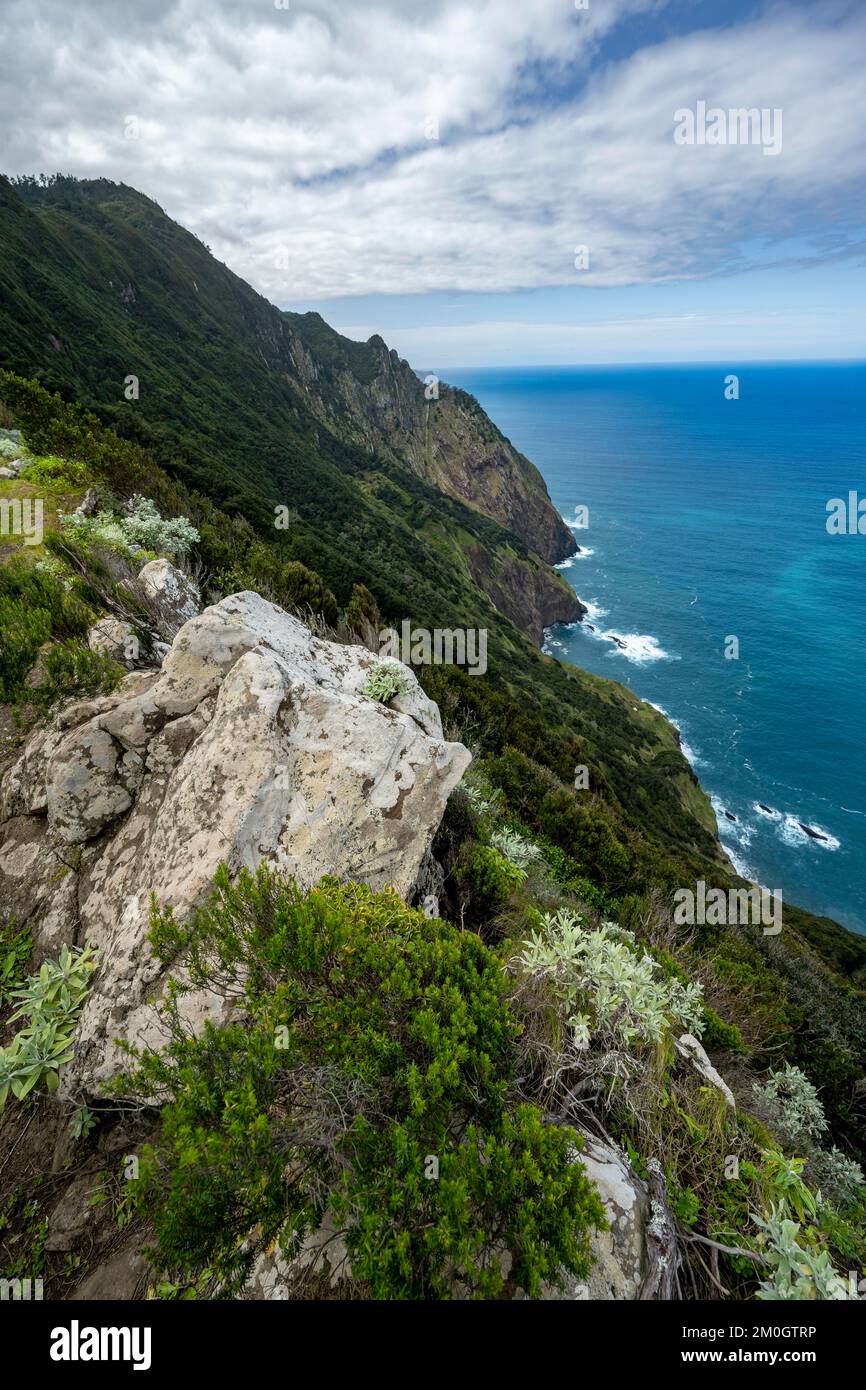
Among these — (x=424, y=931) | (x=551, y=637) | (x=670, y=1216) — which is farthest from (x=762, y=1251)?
(x=551, y=637)

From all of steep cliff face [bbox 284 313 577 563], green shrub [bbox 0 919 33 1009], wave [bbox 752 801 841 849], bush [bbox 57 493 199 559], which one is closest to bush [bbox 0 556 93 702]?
bush [bbox 57 493 199 559]

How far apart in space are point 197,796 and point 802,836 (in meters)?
56.1

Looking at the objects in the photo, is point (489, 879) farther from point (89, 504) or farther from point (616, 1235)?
point (89, 504)

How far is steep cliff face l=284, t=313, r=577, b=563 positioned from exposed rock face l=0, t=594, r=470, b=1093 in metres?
126

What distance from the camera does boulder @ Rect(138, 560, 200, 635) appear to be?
381 inches

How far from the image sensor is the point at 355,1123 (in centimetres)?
318

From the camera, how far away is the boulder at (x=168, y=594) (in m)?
9.68

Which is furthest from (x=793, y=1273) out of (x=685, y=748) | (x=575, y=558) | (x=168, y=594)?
(x=575, y=558)

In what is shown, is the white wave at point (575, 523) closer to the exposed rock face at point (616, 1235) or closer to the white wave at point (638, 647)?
the white wave at point (638, 647)

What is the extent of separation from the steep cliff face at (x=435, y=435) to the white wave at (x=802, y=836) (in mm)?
87977

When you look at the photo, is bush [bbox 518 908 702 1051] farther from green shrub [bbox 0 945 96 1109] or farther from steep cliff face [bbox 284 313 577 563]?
steep cliff face [bbox 284 313 577 563]

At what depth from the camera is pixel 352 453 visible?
381 feet

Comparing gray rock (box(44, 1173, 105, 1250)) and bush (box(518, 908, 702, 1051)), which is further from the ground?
bush (box(518, 908, 702, 1051))
